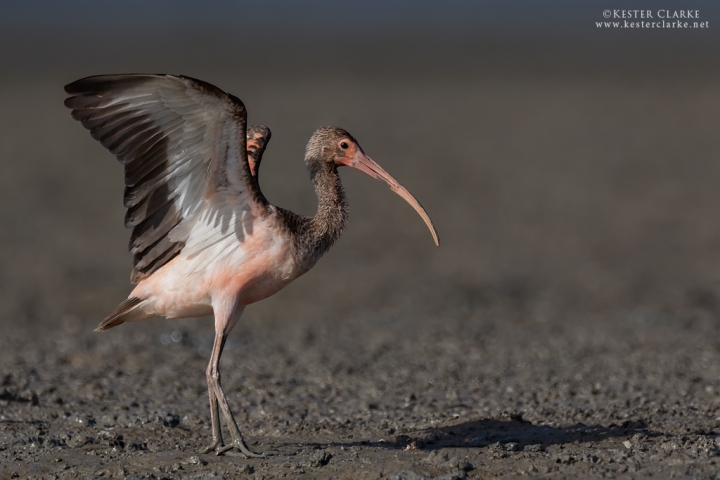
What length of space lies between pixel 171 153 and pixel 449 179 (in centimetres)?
1868

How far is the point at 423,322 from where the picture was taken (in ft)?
49.6

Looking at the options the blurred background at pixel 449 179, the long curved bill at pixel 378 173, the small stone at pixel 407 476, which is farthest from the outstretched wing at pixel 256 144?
the blurred background at pixel 449 179

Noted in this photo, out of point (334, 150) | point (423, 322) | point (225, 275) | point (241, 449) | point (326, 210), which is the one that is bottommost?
point (423, 322)

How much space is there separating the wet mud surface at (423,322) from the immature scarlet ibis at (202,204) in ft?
3.94

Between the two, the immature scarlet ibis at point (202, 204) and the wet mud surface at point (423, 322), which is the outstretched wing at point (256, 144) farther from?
the wet mud surface at point (423, 322)

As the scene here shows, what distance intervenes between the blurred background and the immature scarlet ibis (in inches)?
268

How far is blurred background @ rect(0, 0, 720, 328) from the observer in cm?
1783

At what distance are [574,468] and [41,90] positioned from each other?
134 ft

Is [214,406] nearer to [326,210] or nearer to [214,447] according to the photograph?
[214,447]

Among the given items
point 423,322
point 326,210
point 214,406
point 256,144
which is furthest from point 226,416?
point 423,322

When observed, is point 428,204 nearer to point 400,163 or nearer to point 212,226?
point 400,163

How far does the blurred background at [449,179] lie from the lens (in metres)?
17.8

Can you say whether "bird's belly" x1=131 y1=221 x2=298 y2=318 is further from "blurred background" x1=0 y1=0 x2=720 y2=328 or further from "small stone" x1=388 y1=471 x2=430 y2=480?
"blurred background" x1=0 y1=0 x2=720 y2=328

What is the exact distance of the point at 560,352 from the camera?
43.3ft
